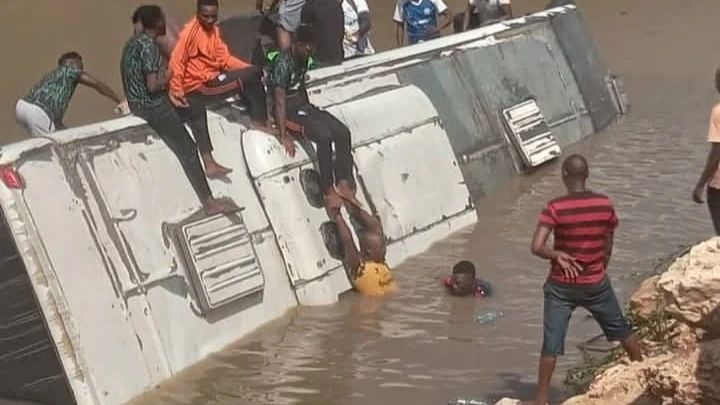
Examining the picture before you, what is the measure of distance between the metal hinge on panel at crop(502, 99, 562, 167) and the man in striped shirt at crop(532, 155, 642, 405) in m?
7.08

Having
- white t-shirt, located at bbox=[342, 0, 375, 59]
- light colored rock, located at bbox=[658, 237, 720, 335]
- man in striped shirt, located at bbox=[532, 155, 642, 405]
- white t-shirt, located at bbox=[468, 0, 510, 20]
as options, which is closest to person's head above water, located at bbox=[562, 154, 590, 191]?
man in striped shirt, located at bbox=[532, 155, 642, 405]

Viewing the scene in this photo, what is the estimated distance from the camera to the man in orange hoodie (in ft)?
32.4

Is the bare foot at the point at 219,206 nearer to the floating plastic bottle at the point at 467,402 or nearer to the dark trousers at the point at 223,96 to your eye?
the dark trousers at the point at 223,96

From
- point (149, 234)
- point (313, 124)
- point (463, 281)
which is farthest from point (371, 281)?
point (149, 234)

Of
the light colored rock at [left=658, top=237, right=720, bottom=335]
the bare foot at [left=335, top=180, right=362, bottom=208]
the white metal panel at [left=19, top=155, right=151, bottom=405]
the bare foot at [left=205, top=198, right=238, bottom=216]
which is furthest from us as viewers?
the bare foot at [left=335, top=180, right=362, bottom=208]

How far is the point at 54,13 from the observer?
2528 centimetres

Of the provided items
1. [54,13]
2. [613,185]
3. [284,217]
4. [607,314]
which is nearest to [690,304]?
[607,314]

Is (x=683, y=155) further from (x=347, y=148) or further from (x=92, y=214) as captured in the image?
(x=92, y=214)

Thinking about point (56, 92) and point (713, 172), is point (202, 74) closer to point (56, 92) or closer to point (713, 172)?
point (56, 92)

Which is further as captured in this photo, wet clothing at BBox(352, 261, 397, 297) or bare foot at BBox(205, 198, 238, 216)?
wet clothing at BBox(352, 261, 397, 297)

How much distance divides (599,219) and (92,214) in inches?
131

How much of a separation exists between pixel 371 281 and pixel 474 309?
0.84m

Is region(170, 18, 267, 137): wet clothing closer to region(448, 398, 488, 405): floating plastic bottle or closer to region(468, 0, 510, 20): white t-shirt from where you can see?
region(448, 398, 488, 405): floating plastic bottle

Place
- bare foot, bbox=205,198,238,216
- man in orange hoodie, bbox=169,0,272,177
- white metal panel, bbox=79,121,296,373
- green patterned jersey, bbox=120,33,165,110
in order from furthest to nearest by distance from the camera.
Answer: man in orange hoodie, bbox=169,0,272,177
bare foot, bbox=205,198,238,216
green patterned jersey, bbox=120,33,165,110
white metal panel, bbox=79,121,296,373
